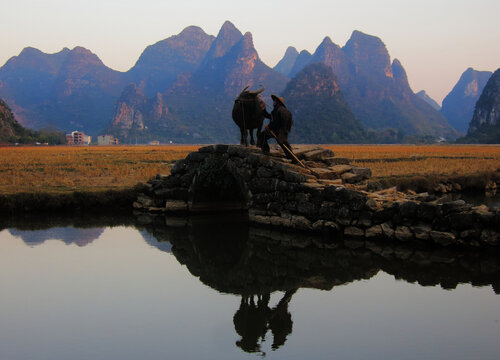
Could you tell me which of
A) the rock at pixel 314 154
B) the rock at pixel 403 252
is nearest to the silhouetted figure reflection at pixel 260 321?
the rock at pixel 403 252

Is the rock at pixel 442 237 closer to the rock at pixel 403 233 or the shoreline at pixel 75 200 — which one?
the rock at pixel 403 233

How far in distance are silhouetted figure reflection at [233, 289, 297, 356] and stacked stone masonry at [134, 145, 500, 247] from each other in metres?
3.67

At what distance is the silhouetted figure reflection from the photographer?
776cm

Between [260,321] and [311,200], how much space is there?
559 cm

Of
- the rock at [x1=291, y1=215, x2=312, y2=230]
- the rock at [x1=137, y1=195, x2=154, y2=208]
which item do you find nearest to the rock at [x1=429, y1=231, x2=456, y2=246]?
the rock at [x1=291, y1=215, x2=312, y2=230]

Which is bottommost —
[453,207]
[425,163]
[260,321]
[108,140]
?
[260,321]

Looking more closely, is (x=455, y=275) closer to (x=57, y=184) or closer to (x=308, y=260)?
(x=308, y=260)

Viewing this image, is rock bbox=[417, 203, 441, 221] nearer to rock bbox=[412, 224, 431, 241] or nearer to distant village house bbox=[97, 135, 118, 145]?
rock bbox=[412, 224, 431, 241]

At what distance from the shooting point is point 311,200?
13.8m

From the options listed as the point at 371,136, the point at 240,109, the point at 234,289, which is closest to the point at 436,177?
the point at 240,109

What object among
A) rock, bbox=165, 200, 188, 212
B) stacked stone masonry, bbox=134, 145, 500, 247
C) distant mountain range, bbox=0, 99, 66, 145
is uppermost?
distant mountain range, bbox=0, 99, 66, 145

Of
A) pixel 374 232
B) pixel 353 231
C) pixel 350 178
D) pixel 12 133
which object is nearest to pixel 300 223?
pixel 353 231

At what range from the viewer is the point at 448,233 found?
38.0 feet

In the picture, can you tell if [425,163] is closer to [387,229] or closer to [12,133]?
[387,229]
